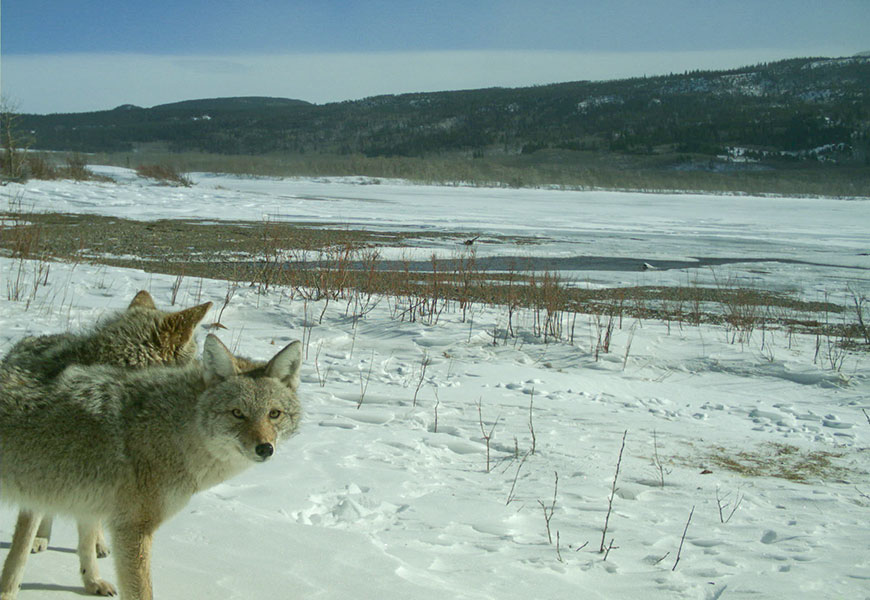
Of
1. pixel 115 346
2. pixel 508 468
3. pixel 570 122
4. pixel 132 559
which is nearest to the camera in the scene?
pixel 132 559

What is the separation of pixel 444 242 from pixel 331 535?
2101 centimetres

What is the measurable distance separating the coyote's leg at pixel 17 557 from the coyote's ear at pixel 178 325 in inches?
35.8

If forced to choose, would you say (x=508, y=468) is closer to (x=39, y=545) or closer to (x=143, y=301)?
(x=143, y=301)

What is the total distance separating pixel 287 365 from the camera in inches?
122

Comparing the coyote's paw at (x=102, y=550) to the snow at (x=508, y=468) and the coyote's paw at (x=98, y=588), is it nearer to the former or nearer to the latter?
the snow at (x=508, y=468)

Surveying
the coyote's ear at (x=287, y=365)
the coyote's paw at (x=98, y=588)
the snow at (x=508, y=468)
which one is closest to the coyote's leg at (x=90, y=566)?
the coyote's paw at (x=98, y=588)

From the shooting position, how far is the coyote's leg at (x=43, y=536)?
11.1 feet

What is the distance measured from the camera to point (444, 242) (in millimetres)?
24625

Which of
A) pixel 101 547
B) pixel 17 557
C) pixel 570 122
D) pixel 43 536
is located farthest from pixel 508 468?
pixel 570 122

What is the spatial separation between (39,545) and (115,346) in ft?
3.35

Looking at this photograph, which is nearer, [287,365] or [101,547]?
[287,365]

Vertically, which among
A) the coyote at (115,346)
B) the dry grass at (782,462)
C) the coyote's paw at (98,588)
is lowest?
the dry grass at (782,462)

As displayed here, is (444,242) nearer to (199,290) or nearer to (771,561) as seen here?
(199,290)

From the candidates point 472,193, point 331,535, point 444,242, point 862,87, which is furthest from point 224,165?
point 862,87
